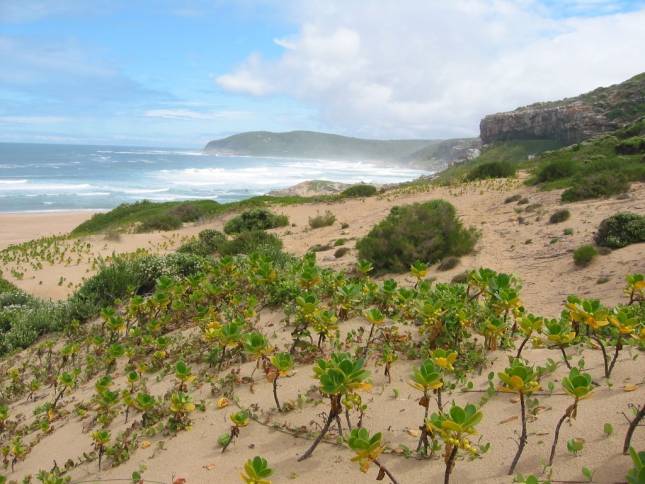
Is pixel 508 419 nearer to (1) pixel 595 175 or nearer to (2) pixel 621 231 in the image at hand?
(2) pixel 621 231

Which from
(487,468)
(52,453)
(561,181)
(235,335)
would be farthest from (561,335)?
(561,181)

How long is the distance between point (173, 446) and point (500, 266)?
745cm

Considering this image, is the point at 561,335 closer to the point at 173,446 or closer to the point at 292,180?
the point at 173,446

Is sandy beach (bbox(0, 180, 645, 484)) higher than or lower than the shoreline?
lower

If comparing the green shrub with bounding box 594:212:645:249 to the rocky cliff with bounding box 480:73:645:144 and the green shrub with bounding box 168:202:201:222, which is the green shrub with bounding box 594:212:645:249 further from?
the rocky cliff with bounding box 480:73:645:144

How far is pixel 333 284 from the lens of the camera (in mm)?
5855

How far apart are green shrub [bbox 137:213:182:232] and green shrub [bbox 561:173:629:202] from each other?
16.2 meters

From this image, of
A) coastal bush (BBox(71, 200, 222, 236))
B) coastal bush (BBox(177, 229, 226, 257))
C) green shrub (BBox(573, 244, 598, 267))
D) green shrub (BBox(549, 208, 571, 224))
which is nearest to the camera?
green shrub (BBox(573, 244, 598, 267))

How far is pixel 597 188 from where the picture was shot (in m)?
13.7

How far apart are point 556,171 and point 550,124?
42.3 m

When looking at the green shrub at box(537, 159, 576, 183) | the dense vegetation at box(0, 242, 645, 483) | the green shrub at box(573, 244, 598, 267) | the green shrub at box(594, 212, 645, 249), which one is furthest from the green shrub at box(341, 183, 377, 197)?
the dense vegetation at box(0, 242, 645, 483)

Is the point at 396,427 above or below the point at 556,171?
below

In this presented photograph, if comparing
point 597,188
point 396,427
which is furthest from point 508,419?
point 597,188

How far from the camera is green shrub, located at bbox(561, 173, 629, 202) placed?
13.5m
